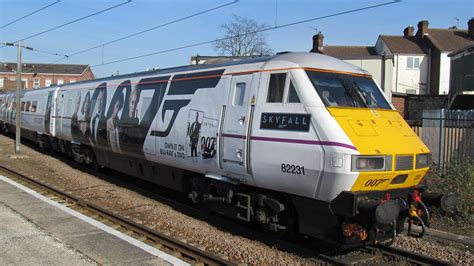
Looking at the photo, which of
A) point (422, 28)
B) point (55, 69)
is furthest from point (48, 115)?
point (55, 69)

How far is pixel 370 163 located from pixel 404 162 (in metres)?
0.64

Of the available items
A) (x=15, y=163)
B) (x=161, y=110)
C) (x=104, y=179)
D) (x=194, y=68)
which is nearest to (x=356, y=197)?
(x=194, y=68)

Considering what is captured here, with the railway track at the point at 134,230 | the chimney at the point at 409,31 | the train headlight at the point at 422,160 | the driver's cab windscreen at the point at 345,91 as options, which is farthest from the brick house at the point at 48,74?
the train headlight at the point at 422,160

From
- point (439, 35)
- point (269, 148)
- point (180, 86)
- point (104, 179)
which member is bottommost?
point (104, 179)

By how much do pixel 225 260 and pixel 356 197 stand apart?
1.94 meters

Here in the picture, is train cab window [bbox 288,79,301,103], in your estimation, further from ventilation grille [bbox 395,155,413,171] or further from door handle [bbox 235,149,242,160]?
ventilation grille [bbox 395,155,413,171]

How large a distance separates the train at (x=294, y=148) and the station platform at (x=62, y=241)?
1733 millimetres

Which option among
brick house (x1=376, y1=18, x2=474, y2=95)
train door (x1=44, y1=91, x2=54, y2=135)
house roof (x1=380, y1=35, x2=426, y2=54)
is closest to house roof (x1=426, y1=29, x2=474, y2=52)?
brick house (x1=376, y1=18, x2=474, y2=95)

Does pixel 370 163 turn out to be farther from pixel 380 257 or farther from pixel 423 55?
pixel 423 55

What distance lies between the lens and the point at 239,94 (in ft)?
25.3

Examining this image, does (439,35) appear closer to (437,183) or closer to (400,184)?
(437,183)

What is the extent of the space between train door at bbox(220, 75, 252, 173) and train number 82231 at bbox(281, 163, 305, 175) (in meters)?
0.83

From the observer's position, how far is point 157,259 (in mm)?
6355

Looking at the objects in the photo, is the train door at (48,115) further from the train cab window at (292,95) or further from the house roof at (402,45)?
the house roof at (402,45)
